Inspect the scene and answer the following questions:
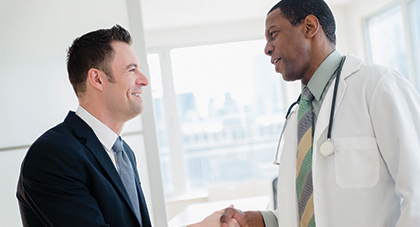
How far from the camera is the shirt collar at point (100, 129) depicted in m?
1.27

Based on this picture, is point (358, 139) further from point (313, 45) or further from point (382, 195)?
point (313, 45)

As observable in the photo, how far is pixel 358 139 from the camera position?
1148mm

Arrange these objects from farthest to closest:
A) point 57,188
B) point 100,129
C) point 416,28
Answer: point 416,28 < point 100,129 < point 57,188

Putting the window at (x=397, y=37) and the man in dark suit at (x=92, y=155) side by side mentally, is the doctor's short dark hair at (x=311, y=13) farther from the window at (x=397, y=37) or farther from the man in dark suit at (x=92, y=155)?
the window at (x=397, y=37)

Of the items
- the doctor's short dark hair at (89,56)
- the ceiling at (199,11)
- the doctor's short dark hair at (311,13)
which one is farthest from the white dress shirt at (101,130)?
the ceiling at (199,11)

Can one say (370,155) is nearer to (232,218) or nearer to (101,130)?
(232,218)

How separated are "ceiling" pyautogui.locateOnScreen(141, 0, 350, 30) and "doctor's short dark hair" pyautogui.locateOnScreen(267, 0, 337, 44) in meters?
3.08

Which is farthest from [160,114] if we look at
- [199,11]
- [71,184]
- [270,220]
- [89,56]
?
[71,184]

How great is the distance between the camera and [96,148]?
120 cm

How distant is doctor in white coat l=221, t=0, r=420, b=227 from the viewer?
1061mm

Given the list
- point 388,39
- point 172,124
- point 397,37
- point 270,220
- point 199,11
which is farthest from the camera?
point 172,124

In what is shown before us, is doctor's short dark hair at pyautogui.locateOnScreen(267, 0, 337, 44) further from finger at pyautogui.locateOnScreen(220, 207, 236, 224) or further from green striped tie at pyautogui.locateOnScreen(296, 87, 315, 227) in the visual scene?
finger at pyautogui.locateOnScreen(220, 207, 236, 224)

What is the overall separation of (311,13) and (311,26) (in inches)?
2.1

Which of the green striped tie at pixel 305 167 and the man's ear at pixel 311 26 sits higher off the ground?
the man's ear at pixel 311 26
